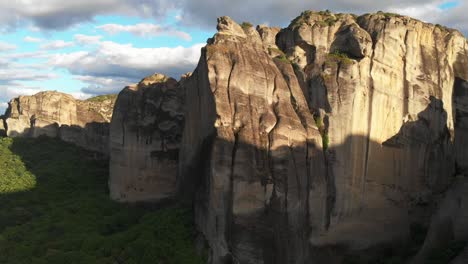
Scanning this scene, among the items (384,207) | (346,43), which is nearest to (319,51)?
(346,43)

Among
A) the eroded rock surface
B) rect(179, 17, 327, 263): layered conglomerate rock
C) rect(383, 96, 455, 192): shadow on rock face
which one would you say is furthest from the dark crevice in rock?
the eroded rock surface

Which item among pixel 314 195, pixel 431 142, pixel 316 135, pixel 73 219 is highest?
pixel 316 135

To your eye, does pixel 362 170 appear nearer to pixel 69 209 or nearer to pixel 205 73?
pixel 205 73

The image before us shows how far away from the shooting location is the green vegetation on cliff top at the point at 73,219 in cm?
3747

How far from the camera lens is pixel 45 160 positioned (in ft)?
A: 218

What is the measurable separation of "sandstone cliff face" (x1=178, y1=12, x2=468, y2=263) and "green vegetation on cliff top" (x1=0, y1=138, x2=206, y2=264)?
3.29 meters

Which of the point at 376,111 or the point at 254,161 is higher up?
the point at 376,111

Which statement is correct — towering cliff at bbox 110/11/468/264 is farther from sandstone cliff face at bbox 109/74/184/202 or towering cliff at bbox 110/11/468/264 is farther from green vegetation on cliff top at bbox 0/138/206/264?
sandstone cliff face at bbox 109/74/184/202

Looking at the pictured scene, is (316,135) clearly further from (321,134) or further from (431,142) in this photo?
(431,142)

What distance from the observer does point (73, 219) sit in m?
46.8

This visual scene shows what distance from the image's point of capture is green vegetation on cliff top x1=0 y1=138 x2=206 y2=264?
37469mm

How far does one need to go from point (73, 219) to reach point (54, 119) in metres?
32.6

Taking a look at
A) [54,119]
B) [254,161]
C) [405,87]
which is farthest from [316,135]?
[54,119]

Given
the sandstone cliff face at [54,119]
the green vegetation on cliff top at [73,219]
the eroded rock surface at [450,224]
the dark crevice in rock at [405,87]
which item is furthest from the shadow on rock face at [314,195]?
the sandstone cliff face at [54,119]
